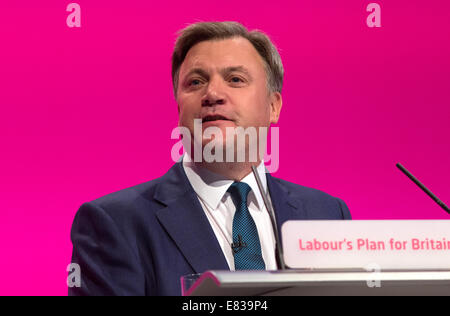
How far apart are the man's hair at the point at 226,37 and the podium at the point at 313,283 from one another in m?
1.45


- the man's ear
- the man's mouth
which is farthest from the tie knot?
the man's ear

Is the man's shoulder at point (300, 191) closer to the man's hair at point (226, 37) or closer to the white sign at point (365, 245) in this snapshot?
the man's hair at point (226, 37)

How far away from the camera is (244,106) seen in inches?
90.6

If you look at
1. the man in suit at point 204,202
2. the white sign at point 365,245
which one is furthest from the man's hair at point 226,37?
the white sign at point 365,245

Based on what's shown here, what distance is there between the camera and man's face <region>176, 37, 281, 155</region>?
2.25 m

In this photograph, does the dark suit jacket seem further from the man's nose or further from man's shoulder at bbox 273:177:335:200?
man's shoulder at bbox 273:177:335:200

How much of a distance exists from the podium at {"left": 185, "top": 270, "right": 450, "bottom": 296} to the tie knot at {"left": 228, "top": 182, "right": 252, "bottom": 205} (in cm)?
101

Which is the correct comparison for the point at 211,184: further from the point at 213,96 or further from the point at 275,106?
the point at 275,106

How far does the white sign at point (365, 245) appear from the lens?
1.23 metres

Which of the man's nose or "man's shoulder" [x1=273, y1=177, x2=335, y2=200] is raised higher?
the man's nose

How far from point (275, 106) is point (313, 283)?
1598 mm

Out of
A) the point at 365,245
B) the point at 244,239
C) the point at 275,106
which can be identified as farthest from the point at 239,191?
the point at 365,245

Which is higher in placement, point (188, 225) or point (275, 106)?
point (275, 106)

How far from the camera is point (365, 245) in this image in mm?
1248
